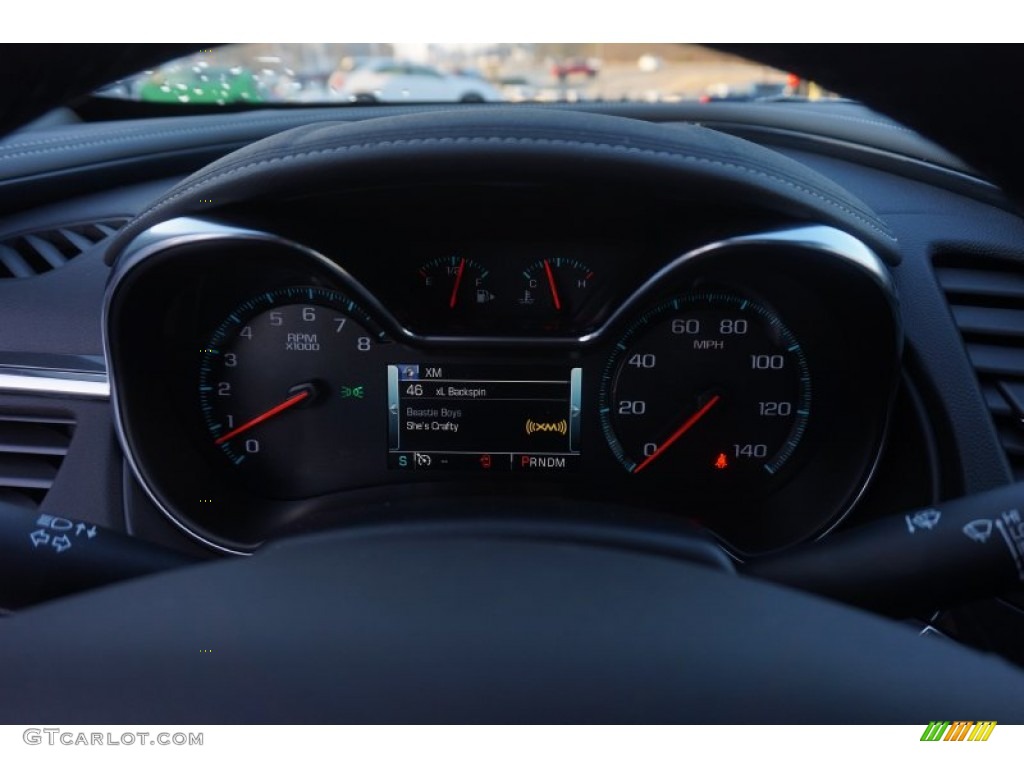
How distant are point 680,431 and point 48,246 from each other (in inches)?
55.9

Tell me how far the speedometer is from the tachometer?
0.50m

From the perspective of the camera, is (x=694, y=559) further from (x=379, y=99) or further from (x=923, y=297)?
(x=379, y=99)

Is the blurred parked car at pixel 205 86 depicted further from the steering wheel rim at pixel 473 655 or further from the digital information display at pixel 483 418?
the steering wheel rim at pixel 473 655

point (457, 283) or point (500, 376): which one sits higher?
point (457, 283)

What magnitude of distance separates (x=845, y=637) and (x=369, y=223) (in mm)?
1069

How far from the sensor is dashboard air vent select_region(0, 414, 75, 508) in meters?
1.81

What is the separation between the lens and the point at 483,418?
6.29 feet

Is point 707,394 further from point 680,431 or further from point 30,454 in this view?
point 30,454

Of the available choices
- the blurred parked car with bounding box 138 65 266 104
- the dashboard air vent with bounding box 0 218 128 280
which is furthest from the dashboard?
the blurred parked car with bounding box 138 65 266 104

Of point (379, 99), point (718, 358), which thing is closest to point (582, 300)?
point (718, 358)

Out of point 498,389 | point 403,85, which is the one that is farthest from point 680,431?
point 403,85

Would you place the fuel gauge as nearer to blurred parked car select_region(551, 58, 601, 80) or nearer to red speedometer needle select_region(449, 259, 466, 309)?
red speedometer needle select_region(449, 259, 466, 309)

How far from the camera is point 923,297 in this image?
1.79 m

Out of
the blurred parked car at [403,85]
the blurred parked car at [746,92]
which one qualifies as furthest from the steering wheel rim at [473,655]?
the blurred parked car at [746,92]
